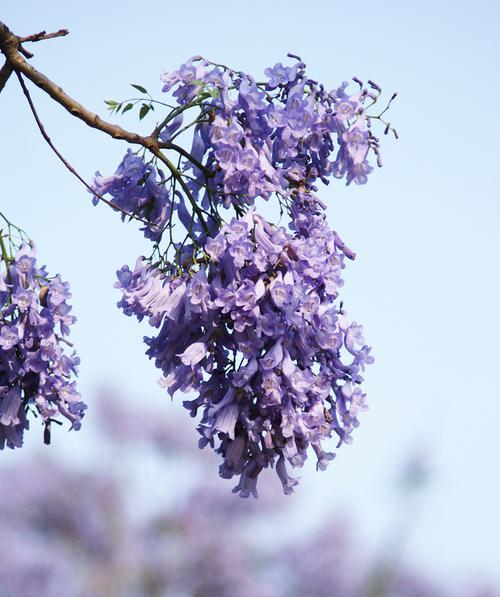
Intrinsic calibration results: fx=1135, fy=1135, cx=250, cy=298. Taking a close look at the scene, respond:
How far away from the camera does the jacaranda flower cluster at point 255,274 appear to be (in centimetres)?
336

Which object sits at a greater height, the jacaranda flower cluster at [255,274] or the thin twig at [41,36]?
the thin twig at [41,36]

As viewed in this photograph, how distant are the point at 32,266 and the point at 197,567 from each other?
16500mm

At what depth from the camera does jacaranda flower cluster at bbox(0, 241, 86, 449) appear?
379 cm

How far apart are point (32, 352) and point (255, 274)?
2.94 feet

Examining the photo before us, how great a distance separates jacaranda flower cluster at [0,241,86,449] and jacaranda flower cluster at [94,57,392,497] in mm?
357

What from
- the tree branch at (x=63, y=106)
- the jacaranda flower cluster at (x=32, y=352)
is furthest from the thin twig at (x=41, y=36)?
the jacaranda flower cluster at (x=32, y=352)

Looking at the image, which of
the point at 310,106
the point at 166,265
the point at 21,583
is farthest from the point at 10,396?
the point at 21,583

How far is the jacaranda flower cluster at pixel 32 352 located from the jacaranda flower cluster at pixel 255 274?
14.0 inches

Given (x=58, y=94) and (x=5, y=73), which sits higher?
(x=5, y=73)

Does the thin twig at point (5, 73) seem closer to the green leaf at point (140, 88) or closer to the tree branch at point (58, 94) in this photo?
the tree branch at point (58, 94)

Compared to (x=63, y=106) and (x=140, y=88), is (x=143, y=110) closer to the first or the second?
(x=140, y=88)

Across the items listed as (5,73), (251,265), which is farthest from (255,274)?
(5,73)

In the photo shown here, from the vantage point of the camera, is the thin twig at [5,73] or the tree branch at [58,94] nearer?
the tree branch at [58,94]

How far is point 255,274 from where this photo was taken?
337cm
